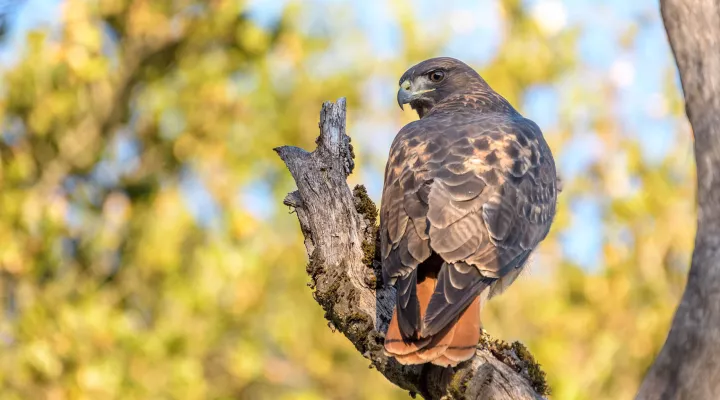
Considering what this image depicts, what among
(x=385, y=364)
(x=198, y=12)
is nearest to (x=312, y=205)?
(x=385, y=364)

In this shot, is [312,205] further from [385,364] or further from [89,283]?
[89,283]

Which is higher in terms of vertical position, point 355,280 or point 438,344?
point 355,280

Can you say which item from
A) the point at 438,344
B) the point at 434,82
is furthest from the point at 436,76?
the point at 438,344

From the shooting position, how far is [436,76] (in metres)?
6.47

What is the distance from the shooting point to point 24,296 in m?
8.52

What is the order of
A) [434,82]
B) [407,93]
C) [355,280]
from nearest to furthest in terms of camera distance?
[355,280] → [407,93] → [434,82]

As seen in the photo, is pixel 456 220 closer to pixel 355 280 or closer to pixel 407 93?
pixel 355 280

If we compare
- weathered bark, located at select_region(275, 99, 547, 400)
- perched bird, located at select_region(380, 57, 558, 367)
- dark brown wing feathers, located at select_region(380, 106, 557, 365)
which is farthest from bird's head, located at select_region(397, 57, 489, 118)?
weathered bark, located at select_region(275, 99, 547, 400)

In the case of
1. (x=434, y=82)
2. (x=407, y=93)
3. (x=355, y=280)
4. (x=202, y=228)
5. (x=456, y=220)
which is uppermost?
(x=202, y=228)

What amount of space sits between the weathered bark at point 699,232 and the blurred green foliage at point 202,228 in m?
4.14

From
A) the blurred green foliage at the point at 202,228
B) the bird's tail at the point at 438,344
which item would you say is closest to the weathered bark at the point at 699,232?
the bird's tail at the point at 438,344

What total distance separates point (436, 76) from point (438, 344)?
2735 millimetres

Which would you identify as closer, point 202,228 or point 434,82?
point 434,82

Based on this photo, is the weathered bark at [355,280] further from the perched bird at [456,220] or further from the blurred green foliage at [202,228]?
the blurred green foliage at [202,228]
